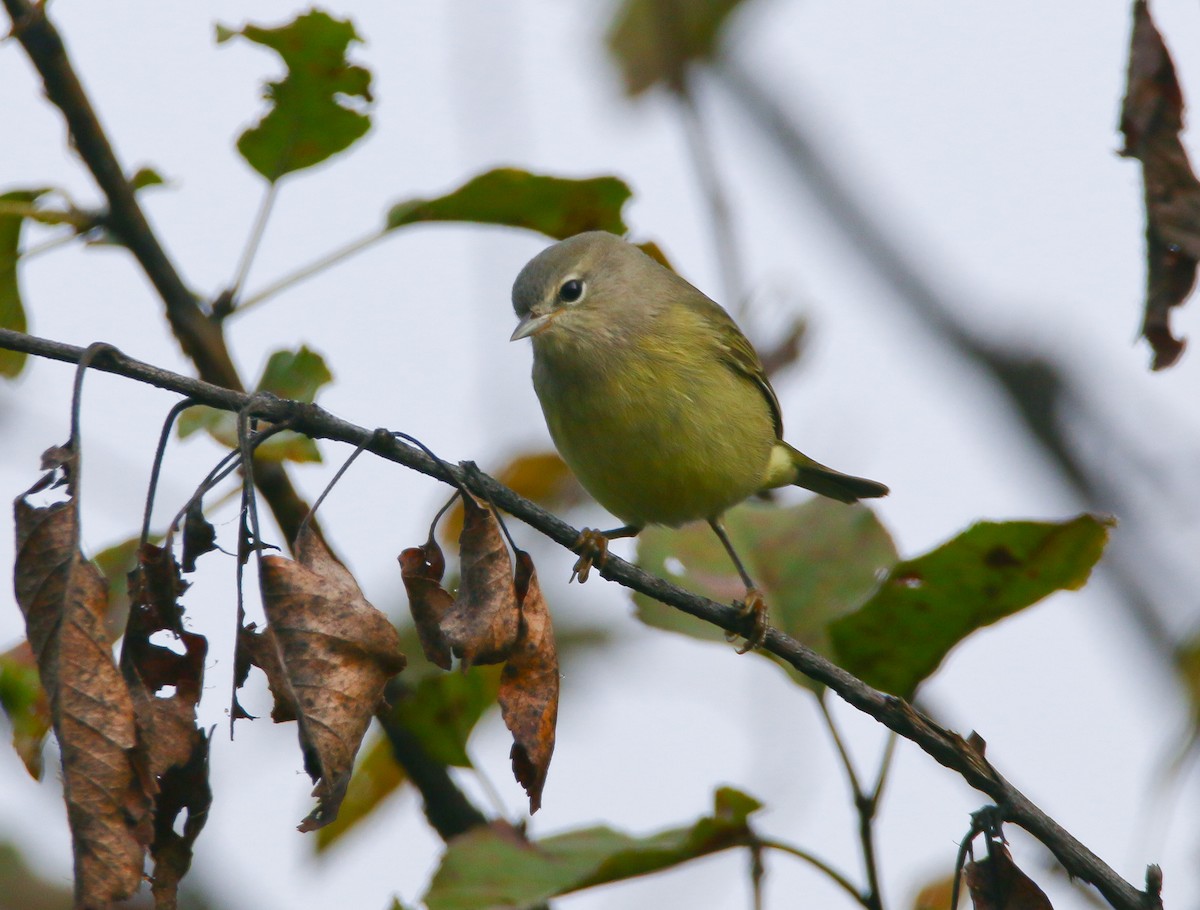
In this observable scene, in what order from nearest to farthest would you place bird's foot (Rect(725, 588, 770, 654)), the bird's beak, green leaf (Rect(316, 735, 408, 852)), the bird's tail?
bird's foot (Rect(725, 588, 770, 654)) → green leaf (Rect(316, 735, 408, 852)) → the bird's beak → the bird's tail

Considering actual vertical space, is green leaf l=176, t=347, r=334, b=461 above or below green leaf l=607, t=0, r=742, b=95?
below

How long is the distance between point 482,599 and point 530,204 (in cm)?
166

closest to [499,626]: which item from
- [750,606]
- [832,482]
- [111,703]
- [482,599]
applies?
[482,599]

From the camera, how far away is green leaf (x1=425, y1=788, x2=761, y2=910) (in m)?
2.48

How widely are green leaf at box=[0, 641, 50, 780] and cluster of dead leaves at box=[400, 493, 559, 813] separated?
101cm

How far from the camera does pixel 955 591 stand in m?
2.50

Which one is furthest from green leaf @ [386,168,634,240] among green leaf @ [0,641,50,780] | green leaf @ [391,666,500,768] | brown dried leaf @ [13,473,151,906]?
brown dried leaf @ [13,473,151,906]

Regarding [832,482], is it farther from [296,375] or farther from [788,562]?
[296,375]

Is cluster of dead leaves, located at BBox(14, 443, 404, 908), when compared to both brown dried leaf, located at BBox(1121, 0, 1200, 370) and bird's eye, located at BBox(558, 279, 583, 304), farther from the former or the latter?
bird's eye, located at BBox(558, 279, 583, 304)

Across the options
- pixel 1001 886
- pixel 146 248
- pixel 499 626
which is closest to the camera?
pixel 499 626

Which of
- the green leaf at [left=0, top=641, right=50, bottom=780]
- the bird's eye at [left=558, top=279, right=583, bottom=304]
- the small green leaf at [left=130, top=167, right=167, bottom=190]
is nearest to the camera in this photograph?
the green leaf at [left=0, top=641, right=50, bottom=780]

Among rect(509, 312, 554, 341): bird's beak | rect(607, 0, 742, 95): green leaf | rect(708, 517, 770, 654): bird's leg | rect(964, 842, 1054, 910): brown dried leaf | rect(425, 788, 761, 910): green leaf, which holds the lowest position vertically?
rect(964, 842, 1054, 910): brown dried leaf

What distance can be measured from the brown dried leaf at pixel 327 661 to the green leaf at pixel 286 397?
0.99 meters

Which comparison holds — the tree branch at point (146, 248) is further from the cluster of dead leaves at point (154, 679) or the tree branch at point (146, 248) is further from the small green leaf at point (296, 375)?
the cluster of dead leaves at point (154, 679)
